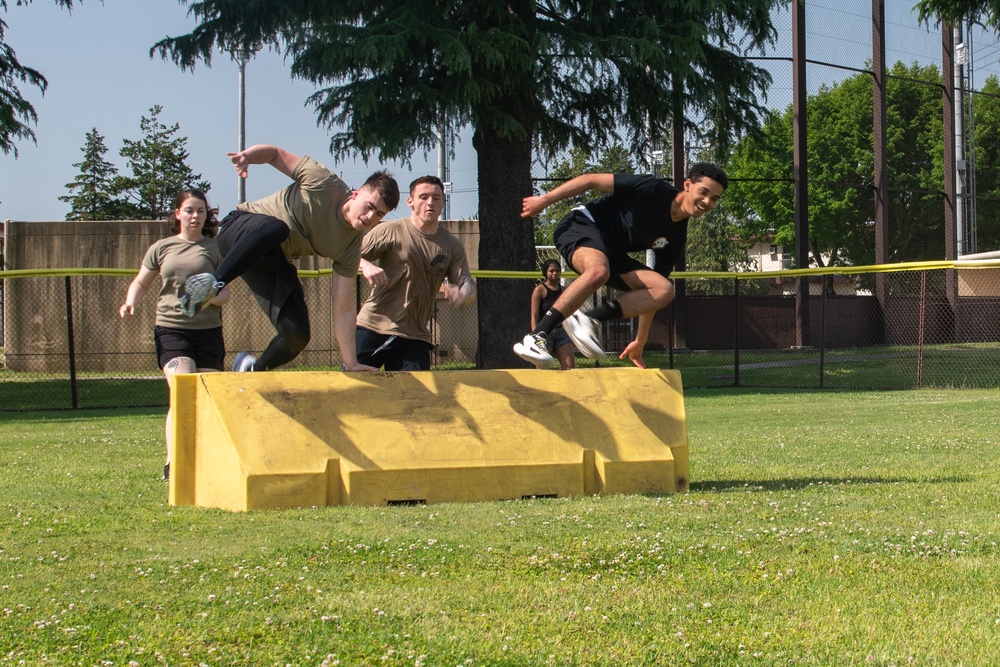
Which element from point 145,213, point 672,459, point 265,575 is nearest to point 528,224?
point 672,459

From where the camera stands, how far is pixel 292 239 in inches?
257

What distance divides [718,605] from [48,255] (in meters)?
24.2

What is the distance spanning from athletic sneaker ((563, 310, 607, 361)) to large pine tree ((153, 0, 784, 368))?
10.4m

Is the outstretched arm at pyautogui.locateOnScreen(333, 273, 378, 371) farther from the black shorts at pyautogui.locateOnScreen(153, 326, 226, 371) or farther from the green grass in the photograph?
the black shorts at pyautogui.locateOnScreen(153, 326, 226, 371)

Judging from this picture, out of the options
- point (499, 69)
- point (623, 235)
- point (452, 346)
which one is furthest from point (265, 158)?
point (452, 346)

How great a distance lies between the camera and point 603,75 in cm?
2058

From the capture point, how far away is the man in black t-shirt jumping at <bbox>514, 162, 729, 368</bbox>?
22.4 feet

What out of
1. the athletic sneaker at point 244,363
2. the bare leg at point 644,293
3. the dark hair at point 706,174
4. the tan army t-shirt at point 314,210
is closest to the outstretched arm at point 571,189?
the dark hair at point 706,174

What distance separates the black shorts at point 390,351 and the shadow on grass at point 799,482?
82.2 inches

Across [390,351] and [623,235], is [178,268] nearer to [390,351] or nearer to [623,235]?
[390,351]

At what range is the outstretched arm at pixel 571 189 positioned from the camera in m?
6.71

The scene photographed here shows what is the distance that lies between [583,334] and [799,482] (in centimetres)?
197

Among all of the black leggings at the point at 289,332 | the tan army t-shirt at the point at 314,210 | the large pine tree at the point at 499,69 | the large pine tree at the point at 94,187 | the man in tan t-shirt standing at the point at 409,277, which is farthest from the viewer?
the large pine tree at the point at 94,187

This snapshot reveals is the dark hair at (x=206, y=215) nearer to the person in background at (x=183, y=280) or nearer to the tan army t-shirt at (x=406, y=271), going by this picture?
the person in background at (x=183, y=280)
